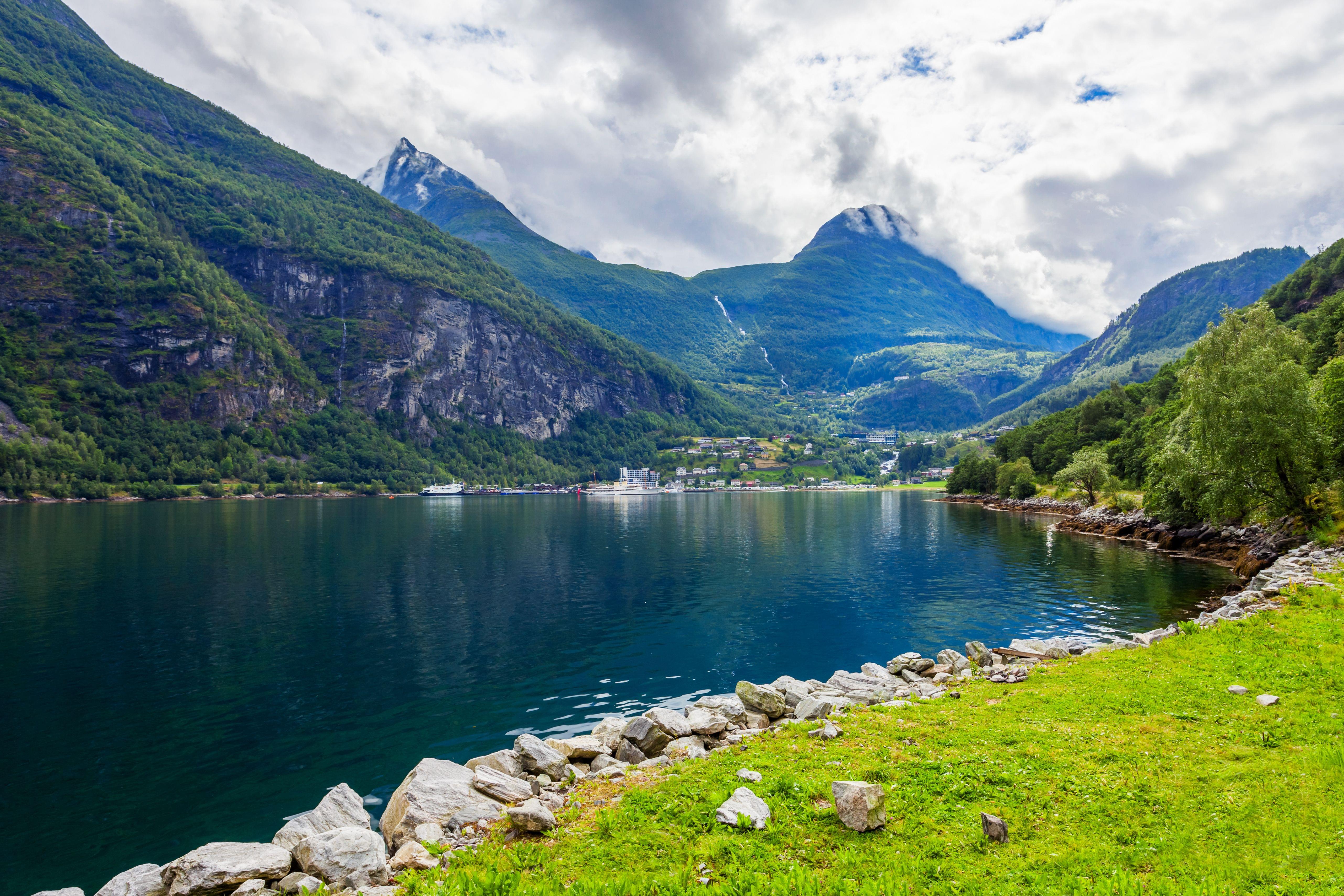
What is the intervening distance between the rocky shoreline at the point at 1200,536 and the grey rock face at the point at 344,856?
176ft

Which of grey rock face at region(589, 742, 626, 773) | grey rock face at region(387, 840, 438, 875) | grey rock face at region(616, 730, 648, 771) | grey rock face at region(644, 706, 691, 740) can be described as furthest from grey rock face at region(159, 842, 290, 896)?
grey rock face at region(644, 706, 691, 740)

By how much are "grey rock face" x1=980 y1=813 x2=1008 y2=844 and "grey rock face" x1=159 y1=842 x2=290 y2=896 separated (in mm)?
11344

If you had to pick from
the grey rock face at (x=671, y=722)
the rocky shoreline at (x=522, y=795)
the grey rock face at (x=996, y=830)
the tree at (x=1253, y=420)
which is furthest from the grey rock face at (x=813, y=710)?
the tree at (x=1253, y=420)

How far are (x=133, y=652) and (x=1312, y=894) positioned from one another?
42.0 metres

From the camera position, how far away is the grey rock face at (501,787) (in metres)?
12.7

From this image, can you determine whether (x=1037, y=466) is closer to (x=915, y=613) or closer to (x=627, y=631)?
(x=915, y=613)

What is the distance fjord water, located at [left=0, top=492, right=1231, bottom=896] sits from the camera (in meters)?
18.2

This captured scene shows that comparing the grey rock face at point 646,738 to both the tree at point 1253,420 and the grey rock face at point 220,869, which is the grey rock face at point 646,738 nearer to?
the grey rock face at point 220,869

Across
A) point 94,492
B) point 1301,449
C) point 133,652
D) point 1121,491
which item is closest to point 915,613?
point 1301,449

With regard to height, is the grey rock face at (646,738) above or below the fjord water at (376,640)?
above

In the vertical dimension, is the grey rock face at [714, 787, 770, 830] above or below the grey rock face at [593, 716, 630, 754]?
above

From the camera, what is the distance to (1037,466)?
14162cm

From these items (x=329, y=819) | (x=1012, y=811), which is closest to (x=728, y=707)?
(x=1012, y=811)

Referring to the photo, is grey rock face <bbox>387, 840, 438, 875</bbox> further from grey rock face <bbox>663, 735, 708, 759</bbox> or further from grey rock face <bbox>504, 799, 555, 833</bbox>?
grey rock face <bbox>663, 735, 708, 759</bbox>
